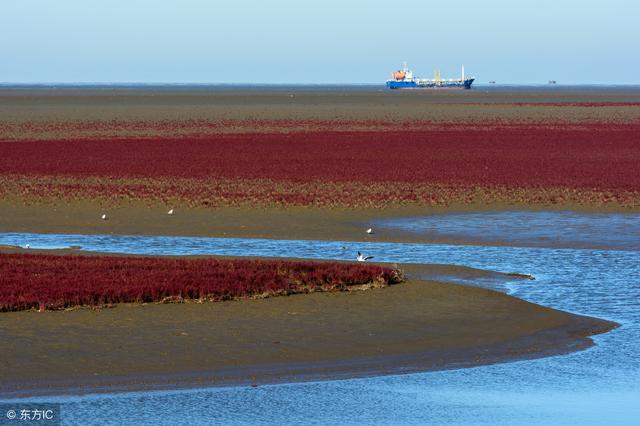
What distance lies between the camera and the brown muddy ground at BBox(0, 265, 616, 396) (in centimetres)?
1350

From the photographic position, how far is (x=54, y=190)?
36.1 metres

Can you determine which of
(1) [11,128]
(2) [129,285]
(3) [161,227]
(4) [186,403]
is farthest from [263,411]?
(1) [11,128]

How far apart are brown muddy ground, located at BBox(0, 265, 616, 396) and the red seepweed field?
597 inches

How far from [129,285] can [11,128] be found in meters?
61.9

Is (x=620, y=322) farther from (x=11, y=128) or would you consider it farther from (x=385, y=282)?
(x=11, y=128)

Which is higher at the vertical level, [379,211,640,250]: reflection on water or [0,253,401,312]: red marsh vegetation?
[0,253,401,312]: red marsh vegetation

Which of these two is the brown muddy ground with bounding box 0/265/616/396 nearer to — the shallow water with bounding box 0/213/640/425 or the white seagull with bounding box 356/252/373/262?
the shallow water with bounding box 0/213/640/425

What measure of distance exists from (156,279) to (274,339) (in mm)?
3617

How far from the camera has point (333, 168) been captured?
44.7m
